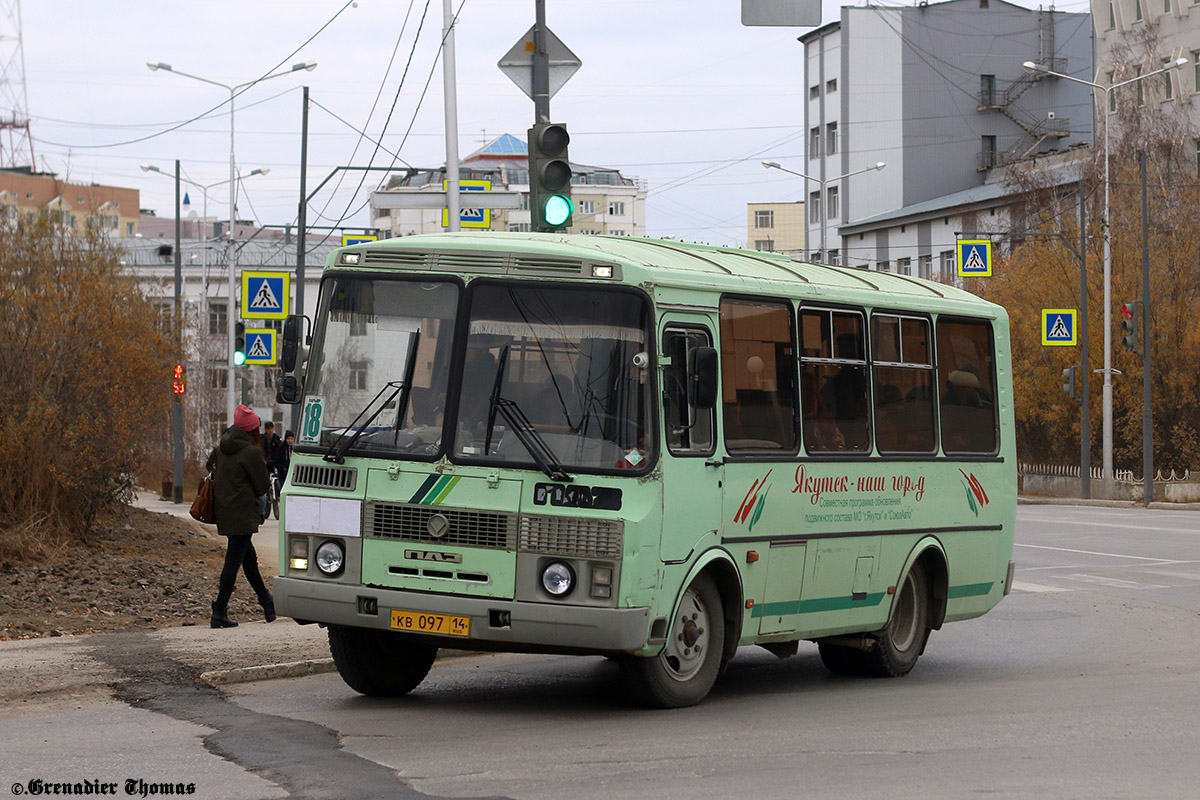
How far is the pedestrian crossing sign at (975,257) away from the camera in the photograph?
45375 mm

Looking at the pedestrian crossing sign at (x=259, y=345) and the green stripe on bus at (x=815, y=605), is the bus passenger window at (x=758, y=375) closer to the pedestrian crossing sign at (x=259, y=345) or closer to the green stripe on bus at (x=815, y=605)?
the green stripe on bus at (x=815, y=605)

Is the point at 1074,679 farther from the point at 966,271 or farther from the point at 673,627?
the point at 966,271

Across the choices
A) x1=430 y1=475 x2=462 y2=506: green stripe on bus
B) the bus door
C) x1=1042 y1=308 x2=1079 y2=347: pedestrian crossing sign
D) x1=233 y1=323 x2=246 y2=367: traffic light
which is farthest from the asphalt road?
x1=1042 y1=308 x2=1079 y2=347: pedestrian crossing sign

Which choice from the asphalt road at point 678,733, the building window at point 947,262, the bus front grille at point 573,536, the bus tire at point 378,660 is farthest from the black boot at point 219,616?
the building window at point 947,262

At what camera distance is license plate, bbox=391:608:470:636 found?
9.88m

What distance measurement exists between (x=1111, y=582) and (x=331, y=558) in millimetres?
12804

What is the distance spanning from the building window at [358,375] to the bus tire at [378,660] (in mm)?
1466

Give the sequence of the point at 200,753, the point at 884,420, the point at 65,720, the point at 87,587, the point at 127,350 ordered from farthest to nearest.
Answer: the point at 127,350
the point at 87,587
the point at 884,420
the point at 65,720
the point at 200,753

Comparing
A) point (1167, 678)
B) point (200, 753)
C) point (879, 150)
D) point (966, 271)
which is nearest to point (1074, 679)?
point (1167, 678)

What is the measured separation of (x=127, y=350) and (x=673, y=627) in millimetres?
15160

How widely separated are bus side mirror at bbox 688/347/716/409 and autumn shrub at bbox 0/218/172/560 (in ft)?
39.7

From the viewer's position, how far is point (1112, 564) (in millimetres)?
22922

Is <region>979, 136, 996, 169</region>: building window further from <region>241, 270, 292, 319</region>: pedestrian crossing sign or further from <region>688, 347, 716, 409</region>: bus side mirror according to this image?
<region>688, 347, 716, 409</region>: bus side mirror

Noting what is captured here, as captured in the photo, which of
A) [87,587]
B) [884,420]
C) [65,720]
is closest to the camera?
[65,720]
